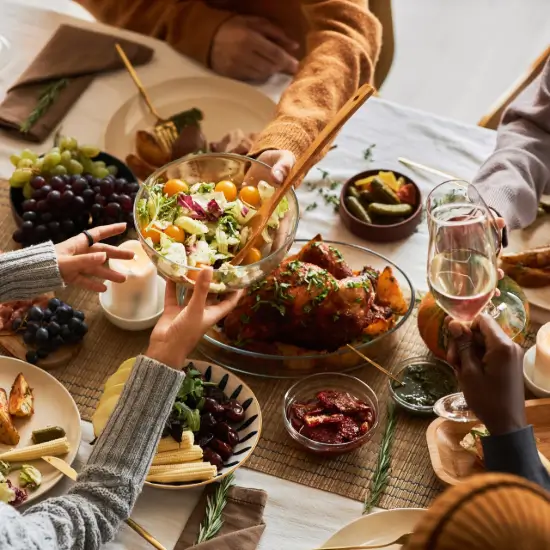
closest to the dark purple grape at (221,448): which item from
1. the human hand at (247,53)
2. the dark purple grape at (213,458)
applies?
the dark purple grape at (213,458)

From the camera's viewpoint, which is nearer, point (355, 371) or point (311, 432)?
point (311, 432)

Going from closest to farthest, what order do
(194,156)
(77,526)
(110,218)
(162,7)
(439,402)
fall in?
1. (77,526)
2. (439,402)
3. (194,156)
4. (110,218)
5. (162,7)

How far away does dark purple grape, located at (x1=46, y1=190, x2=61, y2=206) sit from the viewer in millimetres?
2016

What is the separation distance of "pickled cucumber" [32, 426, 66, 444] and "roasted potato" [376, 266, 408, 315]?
74 cm

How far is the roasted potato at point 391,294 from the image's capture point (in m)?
1.88

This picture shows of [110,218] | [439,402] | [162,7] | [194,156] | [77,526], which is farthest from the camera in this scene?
[162,7]

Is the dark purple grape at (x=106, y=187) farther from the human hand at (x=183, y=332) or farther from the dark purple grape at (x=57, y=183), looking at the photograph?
the human hand at (x=183, y=332)

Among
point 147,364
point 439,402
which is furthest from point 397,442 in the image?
point 147,364

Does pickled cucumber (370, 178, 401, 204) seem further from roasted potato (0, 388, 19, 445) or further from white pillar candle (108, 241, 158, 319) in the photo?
roasted potato (0, 388, 19, 445)

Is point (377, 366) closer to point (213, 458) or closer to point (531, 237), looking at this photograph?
point (213, 458)

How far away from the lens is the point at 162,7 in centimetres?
261

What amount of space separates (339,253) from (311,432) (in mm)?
427

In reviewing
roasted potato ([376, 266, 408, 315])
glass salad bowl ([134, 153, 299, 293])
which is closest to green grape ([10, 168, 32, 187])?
glass salad bowl ([134, 153, 299, 293])

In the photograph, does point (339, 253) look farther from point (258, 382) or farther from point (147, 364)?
point (147, 364)
